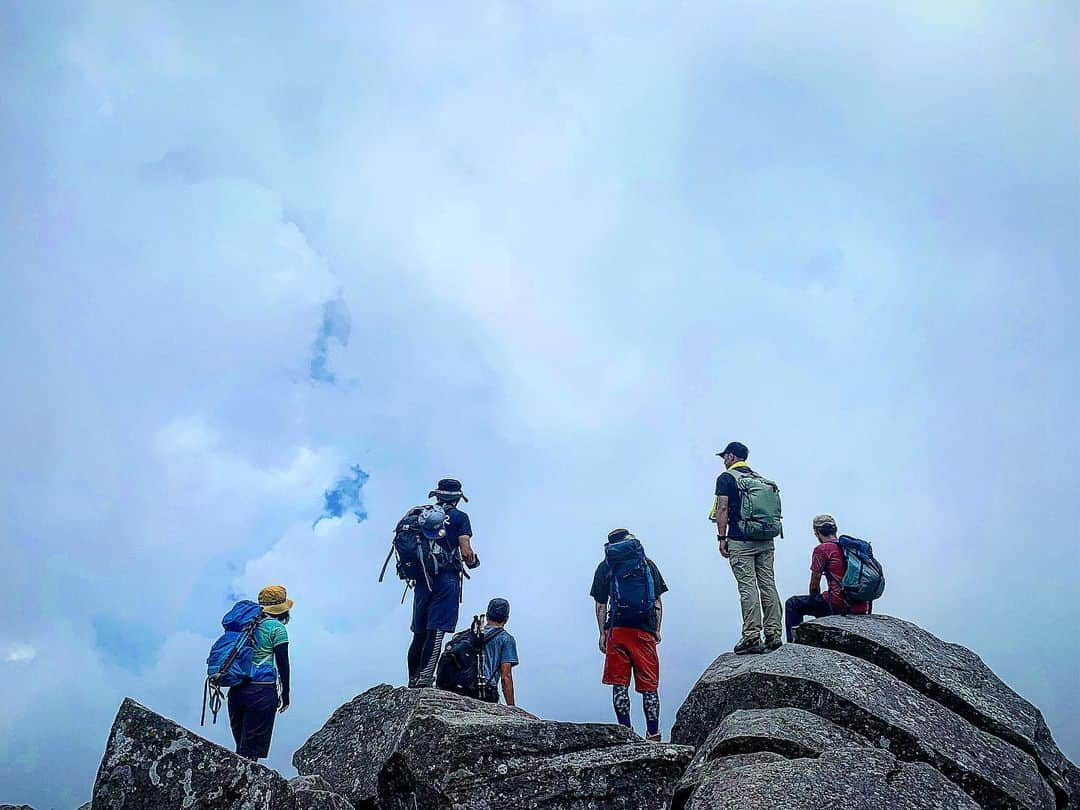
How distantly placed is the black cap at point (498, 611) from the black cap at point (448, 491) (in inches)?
74.1

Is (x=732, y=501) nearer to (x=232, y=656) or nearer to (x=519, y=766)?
(x=519, y=766)

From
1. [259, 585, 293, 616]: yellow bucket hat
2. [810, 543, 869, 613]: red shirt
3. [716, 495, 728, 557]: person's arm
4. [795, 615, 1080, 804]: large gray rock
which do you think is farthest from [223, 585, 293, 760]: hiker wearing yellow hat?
[810, 543, 869, 613]: red shirt

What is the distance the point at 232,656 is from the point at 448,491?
4.51m

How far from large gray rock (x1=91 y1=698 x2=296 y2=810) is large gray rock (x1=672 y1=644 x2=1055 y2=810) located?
720 cm

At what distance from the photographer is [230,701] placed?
1223cm

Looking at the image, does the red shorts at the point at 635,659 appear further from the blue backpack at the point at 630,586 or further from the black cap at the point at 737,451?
the black cap at the point at 737,451

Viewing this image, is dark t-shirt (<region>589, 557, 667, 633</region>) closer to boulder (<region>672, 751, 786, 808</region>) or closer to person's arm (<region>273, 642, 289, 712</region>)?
boulder (<region>672, 751, 786, 808</region>)

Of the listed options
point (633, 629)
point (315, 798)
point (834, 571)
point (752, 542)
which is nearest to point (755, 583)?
point (752, 542)

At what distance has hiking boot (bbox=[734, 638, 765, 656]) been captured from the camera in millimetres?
15117

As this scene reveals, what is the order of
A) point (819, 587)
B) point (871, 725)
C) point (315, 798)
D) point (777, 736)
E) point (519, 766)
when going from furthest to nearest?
point (819, 587), point (871, 725), point (777, 736), point (519, 766), point (315, 798)

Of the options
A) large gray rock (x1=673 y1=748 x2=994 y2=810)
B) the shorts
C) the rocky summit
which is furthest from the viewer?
the shorts

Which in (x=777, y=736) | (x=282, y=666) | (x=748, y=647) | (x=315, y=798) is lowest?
(x=315, y=798)

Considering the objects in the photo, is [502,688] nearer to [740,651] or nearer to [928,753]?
[740,651]

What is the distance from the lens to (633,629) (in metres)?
14.0
